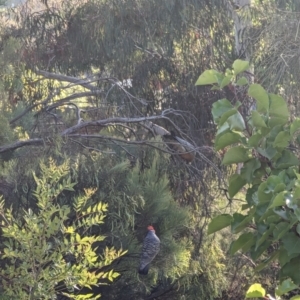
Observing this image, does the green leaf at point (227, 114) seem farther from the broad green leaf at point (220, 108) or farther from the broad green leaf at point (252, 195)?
the broad green leaf at point (252, 195)

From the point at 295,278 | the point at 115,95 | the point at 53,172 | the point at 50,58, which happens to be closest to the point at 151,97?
the point at 115,95

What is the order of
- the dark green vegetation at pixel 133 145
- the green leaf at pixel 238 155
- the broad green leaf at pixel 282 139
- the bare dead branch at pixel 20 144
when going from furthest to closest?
the bare dead branch at pixel 20 144, the dark green vegetation at pixel 133 145, the green leaf at pixel 238 155, the broad green leaf at pixel 282 139

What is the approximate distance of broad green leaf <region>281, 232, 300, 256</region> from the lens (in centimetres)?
196

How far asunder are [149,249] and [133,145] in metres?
1.08

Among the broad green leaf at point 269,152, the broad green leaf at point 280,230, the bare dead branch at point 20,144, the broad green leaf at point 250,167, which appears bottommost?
the bare dead branch at point 20,144

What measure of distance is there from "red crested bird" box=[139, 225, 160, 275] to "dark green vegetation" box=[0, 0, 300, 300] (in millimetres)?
208

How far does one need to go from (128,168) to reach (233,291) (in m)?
2.29

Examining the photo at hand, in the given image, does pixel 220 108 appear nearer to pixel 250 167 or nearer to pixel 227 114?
pixel 227 114

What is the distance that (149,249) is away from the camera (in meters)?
4.82

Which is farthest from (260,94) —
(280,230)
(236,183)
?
(280,230)

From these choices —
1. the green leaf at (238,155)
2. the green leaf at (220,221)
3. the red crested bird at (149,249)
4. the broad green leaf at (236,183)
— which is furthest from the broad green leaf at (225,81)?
the red crested bird at (149,249)

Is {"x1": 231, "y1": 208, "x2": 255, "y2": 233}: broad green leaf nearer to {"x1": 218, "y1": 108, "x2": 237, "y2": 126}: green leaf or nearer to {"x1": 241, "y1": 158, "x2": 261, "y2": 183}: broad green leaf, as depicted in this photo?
{"x1": 241, "y1": 158, "x2": 261, "y2": 183}: broad green leaf

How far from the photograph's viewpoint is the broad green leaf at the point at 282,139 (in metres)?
2.08

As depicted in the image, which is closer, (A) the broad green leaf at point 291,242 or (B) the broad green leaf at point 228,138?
(A) the broad green leaf at point 291,242
